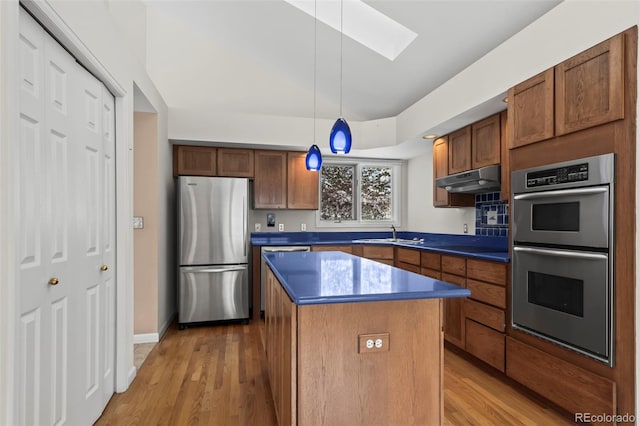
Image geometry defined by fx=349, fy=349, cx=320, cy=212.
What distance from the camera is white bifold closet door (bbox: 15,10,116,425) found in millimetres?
1407

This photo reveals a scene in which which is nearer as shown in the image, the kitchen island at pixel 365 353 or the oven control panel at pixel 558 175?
the kitchen island at pixel 365 353

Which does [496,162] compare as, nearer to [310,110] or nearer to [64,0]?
[310,110]

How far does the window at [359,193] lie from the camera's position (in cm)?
520

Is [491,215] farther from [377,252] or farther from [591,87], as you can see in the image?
[591,87]

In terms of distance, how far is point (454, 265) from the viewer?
3152mm

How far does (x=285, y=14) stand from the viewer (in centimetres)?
340

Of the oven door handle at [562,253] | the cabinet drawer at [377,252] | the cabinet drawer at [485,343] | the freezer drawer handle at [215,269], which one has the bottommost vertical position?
the cabinet drawer at [485,343]

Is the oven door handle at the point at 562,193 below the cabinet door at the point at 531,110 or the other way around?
Answer: below

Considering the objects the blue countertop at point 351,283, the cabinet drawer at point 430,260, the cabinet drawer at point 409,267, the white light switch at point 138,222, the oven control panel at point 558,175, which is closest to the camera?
the blue countertop at point 351,283

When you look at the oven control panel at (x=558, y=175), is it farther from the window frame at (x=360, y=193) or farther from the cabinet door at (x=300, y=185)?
the window frame at (x=360, y=193)

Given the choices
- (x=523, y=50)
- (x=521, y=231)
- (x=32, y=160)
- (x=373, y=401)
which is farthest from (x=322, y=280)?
(x=523, y=50)

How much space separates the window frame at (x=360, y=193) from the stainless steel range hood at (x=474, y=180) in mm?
1590

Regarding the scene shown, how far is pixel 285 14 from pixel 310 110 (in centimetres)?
158

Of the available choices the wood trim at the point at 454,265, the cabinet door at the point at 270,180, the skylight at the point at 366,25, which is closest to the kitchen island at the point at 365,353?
the wood trim at the point at 454,265
